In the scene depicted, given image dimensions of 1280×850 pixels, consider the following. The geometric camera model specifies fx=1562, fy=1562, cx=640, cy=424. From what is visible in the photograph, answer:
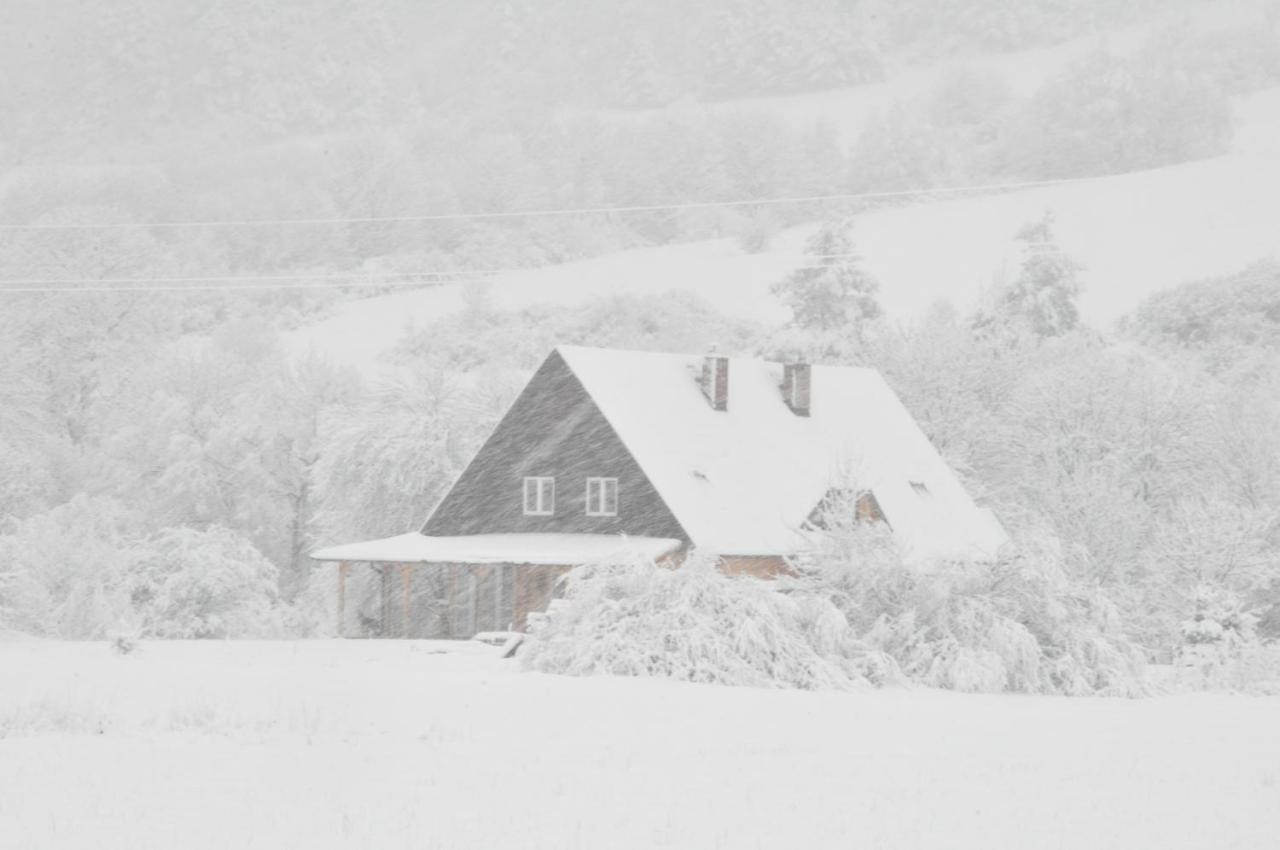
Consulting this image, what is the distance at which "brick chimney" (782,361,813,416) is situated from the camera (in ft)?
141

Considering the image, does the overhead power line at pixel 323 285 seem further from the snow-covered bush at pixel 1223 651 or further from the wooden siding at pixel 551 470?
the snow-covered bush at pixel 1223 651

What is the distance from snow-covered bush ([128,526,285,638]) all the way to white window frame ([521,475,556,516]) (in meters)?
7.18

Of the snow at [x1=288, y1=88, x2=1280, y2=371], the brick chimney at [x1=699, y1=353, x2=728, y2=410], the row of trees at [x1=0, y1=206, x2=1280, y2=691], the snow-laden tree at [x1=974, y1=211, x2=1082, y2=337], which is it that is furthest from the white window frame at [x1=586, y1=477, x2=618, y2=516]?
the snow-laden tree at [x1=974, y1=211, x2=1082, y2=337]

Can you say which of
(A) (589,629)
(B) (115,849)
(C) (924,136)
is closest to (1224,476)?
(A) (589,629)

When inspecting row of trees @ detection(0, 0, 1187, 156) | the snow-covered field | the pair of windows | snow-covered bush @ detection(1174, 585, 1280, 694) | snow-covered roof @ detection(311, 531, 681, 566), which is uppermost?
row of trees @ detection(0, 0, 1187, 156)

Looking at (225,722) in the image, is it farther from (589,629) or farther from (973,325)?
(973,325)

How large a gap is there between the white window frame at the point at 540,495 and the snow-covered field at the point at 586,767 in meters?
18.4

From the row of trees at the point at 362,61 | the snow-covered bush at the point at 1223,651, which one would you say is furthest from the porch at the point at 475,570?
the row of trees at the point at 362,61

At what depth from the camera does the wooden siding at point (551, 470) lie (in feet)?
125

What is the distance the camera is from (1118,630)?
27.4m

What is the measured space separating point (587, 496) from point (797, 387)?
7381mm

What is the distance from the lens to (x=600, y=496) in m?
38.8

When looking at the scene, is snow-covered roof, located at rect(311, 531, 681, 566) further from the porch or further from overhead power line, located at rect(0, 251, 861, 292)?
overhead power line, located at rect(0, 251, 861, 292)

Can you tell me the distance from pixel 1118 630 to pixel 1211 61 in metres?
103
